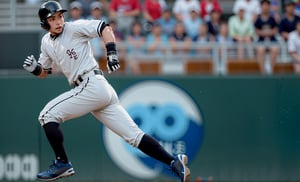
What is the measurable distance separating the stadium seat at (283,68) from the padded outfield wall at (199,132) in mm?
423

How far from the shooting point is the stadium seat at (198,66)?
14.3m

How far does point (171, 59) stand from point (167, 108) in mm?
920

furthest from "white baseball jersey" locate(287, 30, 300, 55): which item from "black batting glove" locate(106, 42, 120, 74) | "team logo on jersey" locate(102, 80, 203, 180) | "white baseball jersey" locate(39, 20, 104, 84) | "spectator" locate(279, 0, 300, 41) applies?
"black batting glove" locate(106, 42, 120, 74)

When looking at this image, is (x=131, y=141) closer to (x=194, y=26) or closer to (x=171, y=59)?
(x=171, y=59)

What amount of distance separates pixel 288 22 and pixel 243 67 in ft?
4.89

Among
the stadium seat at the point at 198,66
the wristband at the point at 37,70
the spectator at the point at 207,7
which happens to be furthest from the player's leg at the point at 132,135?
the spectator at the point at 207,7

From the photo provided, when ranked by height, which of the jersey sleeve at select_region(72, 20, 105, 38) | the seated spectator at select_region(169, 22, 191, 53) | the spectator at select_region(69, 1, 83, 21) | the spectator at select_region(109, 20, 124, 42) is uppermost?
the spectator at select_region(69, 1, 83, 21)

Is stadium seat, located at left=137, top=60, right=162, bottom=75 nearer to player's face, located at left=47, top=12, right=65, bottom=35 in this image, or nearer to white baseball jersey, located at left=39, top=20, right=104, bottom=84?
white baseball jersey, located at left=39, top=20, right=104, bottom=84

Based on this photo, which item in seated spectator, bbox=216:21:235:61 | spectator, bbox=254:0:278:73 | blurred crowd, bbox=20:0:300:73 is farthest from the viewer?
spectator, bbox=254:0:278:73

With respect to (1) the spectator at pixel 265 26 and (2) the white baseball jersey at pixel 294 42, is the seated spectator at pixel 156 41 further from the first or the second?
(2) the white baseball jersey at pixel 294 42

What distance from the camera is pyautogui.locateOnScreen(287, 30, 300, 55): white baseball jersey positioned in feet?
46.5

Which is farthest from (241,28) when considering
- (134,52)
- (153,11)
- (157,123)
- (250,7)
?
(157,123)

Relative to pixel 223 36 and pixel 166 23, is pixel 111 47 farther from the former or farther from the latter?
pixel 166 23

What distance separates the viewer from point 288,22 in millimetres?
15195
